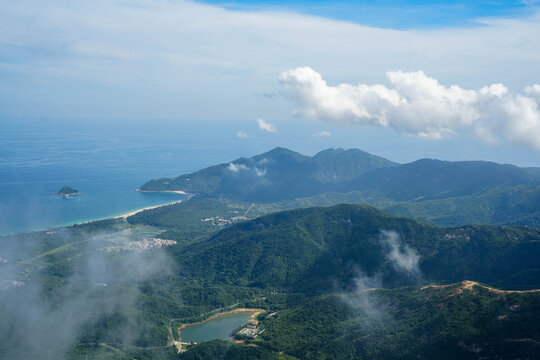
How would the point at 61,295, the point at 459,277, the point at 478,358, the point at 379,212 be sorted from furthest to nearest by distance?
1. the point at 379,212
2. the point at 459,277
3. the point at 61,295
4. the point at 478,358

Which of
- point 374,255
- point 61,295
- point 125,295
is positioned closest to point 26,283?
point 61,295

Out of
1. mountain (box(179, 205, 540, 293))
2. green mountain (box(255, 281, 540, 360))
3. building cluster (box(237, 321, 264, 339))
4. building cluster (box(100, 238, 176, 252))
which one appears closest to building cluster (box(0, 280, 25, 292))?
building cluster (box(100, 238, 176, 252))

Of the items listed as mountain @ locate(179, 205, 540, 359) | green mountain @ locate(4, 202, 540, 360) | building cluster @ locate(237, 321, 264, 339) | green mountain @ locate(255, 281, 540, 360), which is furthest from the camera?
building cluster @ locate(237, 321, 264, 339)

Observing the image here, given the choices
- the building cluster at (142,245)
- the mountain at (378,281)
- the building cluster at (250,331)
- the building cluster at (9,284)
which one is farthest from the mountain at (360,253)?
the building cluster at (9,284)

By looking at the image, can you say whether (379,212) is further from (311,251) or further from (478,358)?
(478,358)

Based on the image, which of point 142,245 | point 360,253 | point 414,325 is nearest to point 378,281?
point 360,253

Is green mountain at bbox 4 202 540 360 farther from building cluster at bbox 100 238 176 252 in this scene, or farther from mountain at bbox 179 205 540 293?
building cluster at bbox 100 238 176 252

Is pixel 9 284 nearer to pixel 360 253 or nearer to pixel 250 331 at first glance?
pixel 250 331

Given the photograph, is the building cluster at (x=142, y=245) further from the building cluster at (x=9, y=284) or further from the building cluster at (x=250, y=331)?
the building cluster at (x=250, y=331)
